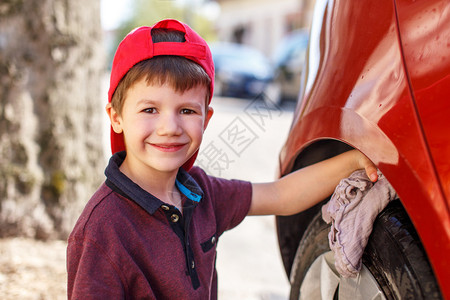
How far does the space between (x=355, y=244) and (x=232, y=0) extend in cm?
3396

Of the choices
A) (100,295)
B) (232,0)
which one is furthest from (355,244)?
(232,0)

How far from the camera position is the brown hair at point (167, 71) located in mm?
1456

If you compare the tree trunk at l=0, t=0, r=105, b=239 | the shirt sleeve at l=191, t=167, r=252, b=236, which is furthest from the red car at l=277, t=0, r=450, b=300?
the tree trunk at l=0, t=0, r=105, b=239

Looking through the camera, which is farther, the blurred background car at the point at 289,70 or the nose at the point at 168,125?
the blurred background car at the point at 289,70

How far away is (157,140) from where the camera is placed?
1487 millimetres

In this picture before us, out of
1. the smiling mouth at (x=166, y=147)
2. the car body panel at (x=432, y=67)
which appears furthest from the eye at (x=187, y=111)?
the car body panel at (x=432, y=67)

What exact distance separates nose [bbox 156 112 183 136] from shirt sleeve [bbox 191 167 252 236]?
1.07 ft

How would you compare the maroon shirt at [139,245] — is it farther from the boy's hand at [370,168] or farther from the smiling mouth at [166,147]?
the boy's hand at [370,168]

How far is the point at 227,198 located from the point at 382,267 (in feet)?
2.16

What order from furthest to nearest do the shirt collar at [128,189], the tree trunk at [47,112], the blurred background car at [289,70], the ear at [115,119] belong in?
the blurred background car at [289,70]
the tree trunk at [47,112]
the ear at [115,119]
the shirt collar at [128,189]

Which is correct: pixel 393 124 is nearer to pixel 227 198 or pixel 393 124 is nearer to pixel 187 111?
pixel 187 111

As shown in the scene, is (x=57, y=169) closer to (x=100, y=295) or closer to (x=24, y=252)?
(x=24, y=252)

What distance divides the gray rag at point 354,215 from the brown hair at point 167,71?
1.78ft

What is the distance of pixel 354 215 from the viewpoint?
4.44 feet
